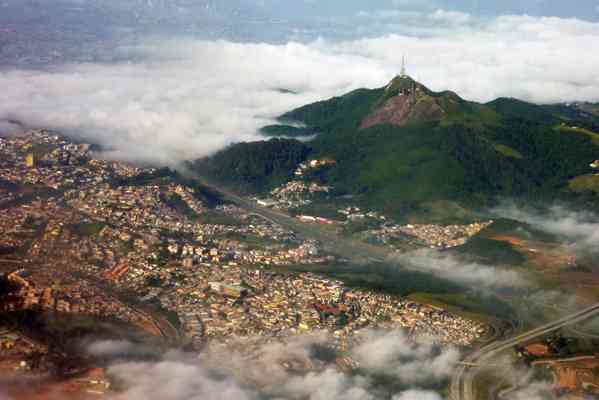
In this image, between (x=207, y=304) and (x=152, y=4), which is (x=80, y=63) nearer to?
(x=152, y=4)

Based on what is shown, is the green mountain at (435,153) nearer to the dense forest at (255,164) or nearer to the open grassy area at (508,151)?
the open grassy area at (508,151)

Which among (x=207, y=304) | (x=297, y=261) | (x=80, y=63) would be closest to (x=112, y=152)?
(x=297, y=261)

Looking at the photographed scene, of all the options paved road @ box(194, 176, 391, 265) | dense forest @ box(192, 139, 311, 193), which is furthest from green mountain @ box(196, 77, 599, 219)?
paved road @ box(194, 176, 391, 265)

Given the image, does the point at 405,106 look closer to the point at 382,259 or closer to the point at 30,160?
the point at 382,259

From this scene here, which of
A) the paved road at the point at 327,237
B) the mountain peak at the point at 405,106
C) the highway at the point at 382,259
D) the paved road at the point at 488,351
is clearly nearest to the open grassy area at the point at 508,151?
the mountain peak at the point at 405,106

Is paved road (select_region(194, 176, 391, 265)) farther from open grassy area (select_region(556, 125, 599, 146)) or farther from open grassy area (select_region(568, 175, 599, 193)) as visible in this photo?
open grassy area (select_region(556, 125, 599, 146))

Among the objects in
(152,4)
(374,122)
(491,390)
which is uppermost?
(152,4)
